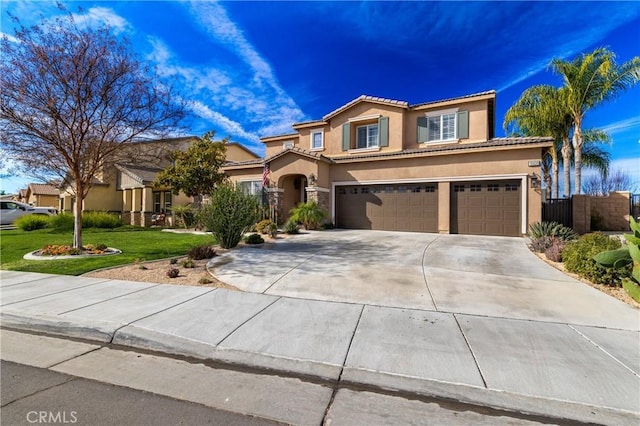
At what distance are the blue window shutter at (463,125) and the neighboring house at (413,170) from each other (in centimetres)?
5

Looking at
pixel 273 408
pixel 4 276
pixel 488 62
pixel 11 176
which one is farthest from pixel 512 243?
pixel 11 176

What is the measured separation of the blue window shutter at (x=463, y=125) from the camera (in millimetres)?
17016

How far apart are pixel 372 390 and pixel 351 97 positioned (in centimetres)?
1957

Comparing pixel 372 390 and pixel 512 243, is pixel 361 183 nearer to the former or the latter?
pixel 512 243

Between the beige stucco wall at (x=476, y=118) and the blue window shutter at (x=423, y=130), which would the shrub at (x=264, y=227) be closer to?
the blue window shutter at (x=423, y=130)

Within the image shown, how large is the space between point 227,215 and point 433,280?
7.04m

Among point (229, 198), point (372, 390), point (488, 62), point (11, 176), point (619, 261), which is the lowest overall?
point (372, 390)

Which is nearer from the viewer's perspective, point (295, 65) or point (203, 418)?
point (203, 418)

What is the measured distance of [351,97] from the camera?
66.1 ft

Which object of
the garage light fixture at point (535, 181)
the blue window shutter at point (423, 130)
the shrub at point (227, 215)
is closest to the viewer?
the shrub at point (227, 215)

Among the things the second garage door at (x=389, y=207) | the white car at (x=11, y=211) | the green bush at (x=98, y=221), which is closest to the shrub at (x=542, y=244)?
the second garage door at (x=389, y=207)

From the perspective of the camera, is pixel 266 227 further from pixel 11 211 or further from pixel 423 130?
pixel 11 211

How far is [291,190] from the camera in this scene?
19.6 meters

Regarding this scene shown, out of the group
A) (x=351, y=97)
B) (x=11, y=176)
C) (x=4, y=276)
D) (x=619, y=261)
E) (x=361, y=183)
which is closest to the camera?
(x=619, y=261)
